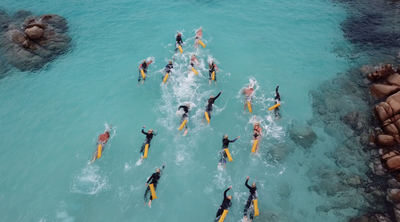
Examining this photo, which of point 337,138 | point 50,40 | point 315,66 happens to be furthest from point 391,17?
point 50,40

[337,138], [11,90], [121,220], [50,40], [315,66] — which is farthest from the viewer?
[50,40]

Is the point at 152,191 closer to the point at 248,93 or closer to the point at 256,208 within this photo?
the point at 256,208

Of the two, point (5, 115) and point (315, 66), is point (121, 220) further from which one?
point (315, 66)

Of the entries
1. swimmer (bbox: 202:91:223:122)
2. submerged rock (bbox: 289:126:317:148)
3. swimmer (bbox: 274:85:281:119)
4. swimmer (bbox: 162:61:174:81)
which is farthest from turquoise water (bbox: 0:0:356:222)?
swimmer (bbox: 162:61:174:81)

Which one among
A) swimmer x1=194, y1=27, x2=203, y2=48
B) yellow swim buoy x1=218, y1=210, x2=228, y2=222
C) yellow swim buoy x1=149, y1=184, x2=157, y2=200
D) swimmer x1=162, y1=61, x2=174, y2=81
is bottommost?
yellow swim buoy x1=218, y1=210, x2=228, y2=222

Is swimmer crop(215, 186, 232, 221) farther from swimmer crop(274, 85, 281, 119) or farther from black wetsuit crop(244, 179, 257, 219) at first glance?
swimmer crop(274, 85, 281, 119)

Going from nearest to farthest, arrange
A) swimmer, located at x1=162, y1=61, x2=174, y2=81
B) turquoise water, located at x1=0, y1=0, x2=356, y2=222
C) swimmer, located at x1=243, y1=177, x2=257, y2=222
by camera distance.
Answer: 1. swimmer, located at x1=243, y1=177, x2=257, y2=222
2. turquoise water, located at x1=0, y1=0, x2=356, y2=222
3. swimmer, located at x1=162, y1=61, x2=174, y2=81
